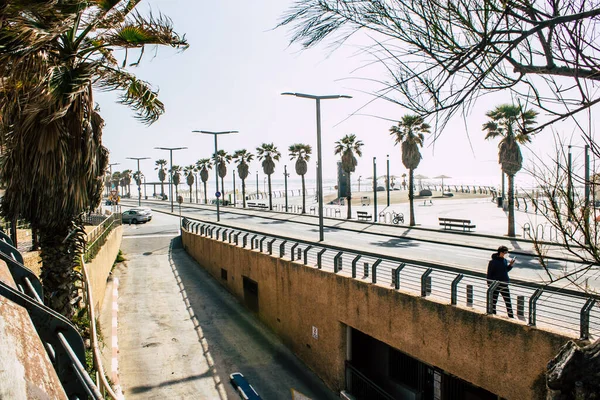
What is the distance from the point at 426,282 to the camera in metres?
10.7

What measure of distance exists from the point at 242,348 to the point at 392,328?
7273 millimetres

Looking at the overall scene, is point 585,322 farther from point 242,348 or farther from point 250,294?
point 250,294

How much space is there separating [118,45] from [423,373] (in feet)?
35.7

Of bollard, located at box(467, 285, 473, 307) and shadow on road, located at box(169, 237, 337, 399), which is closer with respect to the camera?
bollard, located at box(467, 285, 473, 307)

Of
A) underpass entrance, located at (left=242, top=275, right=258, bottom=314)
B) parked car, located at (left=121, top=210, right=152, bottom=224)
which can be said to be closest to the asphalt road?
underpass entrance, located at (left=242, top=275, right=258, bottom=314)

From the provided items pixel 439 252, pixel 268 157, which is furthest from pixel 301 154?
pixel 439 252

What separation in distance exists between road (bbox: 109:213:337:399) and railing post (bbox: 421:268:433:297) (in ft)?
18.1

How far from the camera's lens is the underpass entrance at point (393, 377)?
10812mm

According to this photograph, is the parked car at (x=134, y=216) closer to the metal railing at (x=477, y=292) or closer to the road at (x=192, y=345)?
the road at (x=192, y=345)

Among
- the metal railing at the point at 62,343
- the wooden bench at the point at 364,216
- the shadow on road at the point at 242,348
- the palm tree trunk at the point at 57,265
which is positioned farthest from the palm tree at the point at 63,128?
the wooden bench at the point at 364,216

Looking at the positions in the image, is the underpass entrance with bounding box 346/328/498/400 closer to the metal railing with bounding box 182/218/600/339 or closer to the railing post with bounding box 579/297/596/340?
the metal railing with bounding box 182/218/600/339

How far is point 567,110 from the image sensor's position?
3.61 metres

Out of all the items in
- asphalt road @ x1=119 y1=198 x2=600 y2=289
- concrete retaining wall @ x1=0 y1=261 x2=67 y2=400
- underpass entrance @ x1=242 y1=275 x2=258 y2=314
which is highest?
concrete retaining wall @ x1=0 y1=261 x2=67 y2=400

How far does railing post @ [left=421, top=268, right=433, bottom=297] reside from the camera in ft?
35.0
